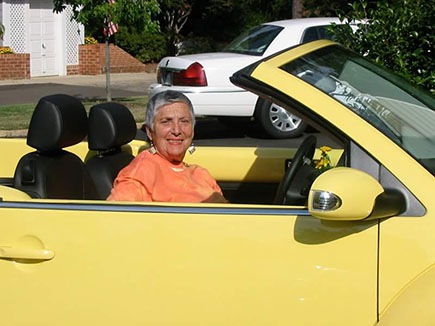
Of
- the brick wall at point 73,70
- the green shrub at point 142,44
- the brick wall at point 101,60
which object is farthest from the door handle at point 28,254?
the green shrub at point 142,44

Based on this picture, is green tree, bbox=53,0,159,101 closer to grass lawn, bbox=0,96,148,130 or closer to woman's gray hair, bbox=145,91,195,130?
grass lawn, bbox=0,96,148,130

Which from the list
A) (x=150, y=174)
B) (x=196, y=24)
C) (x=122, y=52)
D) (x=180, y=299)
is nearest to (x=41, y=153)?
(x=150, y=174)

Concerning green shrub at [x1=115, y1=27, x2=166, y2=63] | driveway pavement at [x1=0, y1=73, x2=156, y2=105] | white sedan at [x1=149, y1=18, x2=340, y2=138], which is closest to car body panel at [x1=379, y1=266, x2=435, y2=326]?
white sedan at [x1=149, y1=18, x2=340, y2=138]

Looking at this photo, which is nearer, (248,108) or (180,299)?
(180,299)

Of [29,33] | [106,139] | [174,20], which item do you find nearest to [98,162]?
[106,139]

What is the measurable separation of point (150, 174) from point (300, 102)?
95 centimetres

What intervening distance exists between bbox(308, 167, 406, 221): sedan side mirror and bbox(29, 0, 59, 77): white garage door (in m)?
21.1

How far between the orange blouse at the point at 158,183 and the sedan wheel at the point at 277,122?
8.18m

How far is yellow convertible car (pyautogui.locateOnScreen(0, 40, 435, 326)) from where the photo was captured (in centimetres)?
267

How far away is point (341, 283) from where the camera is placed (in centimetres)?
269

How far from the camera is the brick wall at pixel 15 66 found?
21.4 metres

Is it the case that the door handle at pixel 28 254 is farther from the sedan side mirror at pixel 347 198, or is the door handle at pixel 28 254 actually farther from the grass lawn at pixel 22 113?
the grass lawn at pixel 22 113

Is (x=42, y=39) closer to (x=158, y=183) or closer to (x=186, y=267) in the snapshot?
(x=158, y=183)

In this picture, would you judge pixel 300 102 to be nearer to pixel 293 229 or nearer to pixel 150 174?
pixel 293 229
